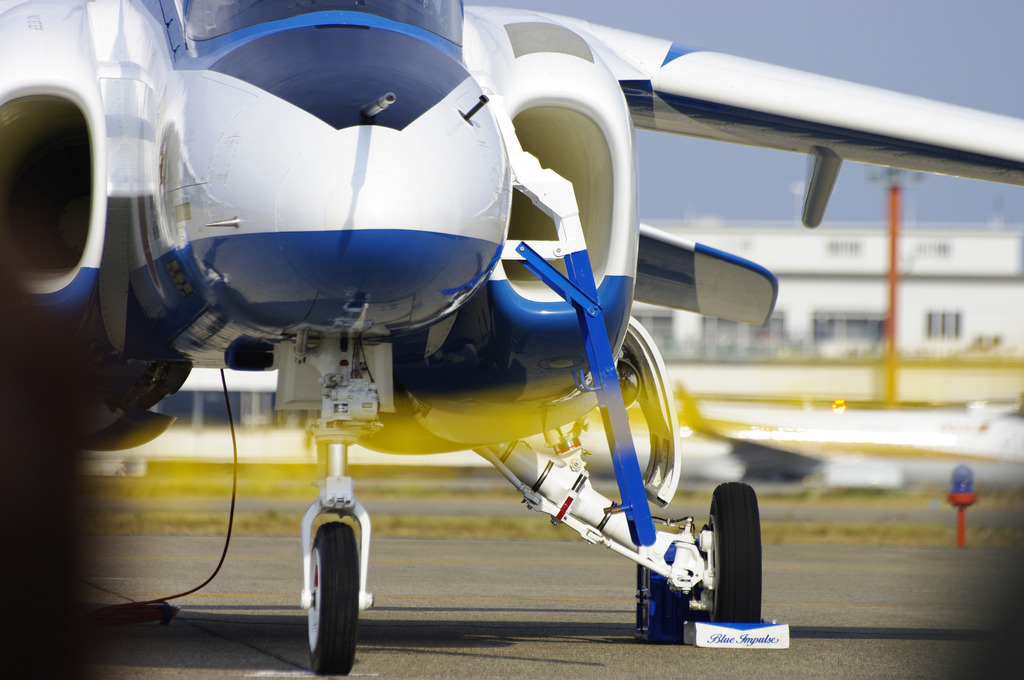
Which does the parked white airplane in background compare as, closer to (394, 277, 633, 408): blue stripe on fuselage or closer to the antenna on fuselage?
(394, 277, 633, 408): blue stripe on fuselage

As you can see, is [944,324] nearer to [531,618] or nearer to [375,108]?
[531,618]

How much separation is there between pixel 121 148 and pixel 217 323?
85 cm

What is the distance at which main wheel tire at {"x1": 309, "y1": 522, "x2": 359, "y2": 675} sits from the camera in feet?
16.9

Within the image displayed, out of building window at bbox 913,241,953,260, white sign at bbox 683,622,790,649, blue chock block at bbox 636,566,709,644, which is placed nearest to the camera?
white sign at bbox 683,622,790,649

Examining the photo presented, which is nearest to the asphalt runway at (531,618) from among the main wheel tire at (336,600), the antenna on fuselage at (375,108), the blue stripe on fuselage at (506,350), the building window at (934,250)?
the main wheel tire at (336,600)

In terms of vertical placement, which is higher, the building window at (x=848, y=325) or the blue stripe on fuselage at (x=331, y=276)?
the building window at (x=848, y=325)

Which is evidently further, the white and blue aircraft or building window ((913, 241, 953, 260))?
building window ((913, 241, 953, 260))

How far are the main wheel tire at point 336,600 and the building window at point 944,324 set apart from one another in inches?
1600

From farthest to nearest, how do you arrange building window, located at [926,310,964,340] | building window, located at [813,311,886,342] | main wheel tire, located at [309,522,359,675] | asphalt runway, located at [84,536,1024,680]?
building window, located at [813,311,886,342], building window, located at [926,310,964,340], main wheel tire, located at [309,522,359,675], asphalt runway, located at [84,536,1024,680]

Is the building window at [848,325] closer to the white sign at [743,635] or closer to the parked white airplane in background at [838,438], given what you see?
the parked white airplane in background at [838,438]

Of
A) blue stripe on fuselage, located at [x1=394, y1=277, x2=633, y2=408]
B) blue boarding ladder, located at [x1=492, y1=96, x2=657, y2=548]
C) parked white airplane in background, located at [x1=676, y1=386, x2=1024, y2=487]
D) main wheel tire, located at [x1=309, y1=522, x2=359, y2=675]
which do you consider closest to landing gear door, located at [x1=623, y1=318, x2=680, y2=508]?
blue stripe on fuselage, located at [x1=394, y1=277, x2=633, y2=408]

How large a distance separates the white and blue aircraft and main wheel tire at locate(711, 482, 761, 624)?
15 mm

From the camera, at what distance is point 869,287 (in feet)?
146

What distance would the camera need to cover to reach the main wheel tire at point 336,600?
16.9 ft
